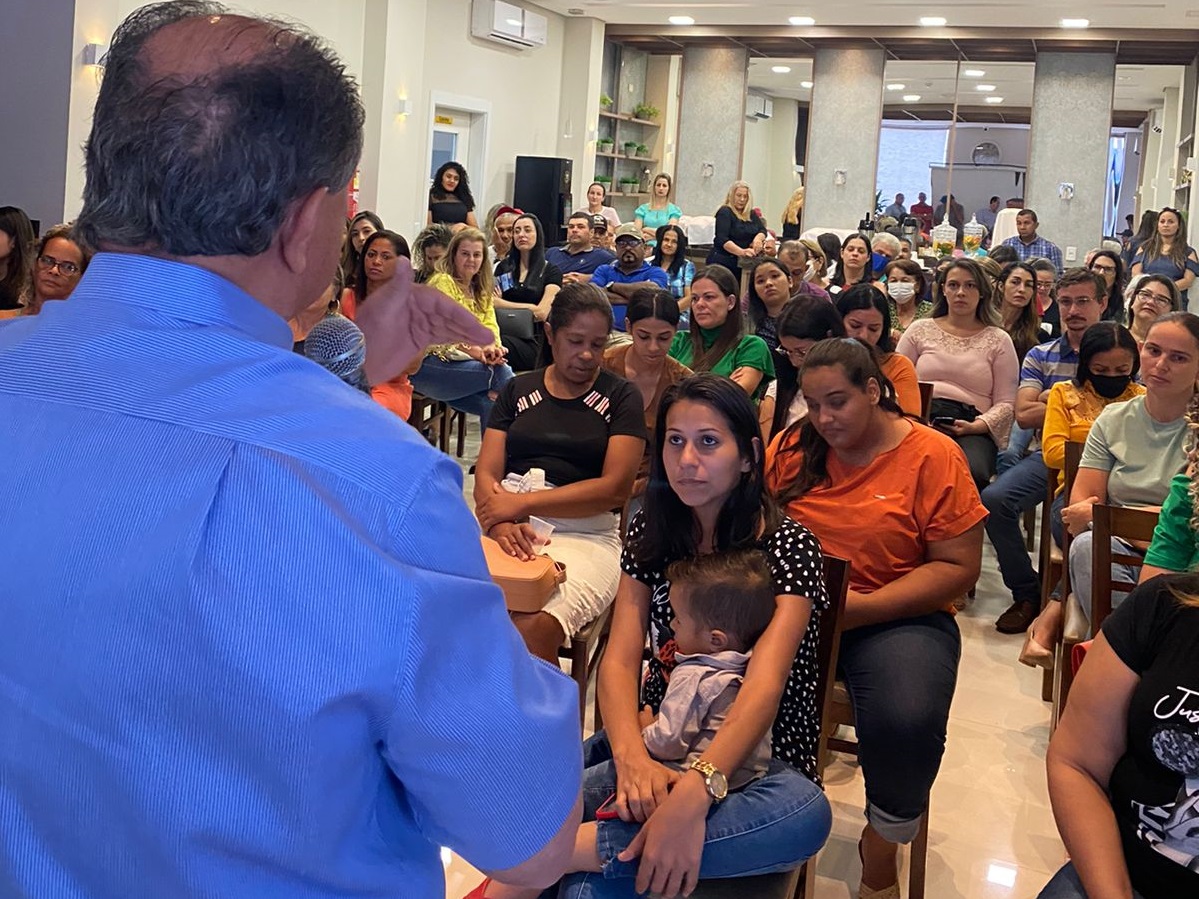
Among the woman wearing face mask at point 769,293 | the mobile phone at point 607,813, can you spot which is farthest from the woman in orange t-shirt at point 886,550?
the woman wearing face mask at point 769,293

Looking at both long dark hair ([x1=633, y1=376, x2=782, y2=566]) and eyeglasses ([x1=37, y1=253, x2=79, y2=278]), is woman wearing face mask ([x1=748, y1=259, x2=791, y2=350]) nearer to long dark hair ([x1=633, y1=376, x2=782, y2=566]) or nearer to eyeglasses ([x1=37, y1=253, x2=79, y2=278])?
eyeglasses ([x1=37, y1=253, x2=79, y2=278])

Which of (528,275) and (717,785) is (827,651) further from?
(528,275)

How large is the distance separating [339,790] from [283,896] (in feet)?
0.26

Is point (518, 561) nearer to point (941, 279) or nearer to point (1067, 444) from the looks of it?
point (1067, 444)

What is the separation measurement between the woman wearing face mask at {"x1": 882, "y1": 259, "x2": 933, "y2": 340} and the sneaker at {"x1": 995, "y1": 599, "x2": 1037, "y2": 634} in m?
1.82

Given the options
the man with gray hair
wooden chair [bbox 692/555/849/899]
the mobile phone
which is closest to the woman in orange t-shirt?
Answer: wooden chair [bbox 692/555/849/899]

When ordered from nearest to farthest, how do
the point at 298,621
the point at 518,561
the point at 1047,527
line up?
the point at 298,621, the point at 518,561, the point at 1047,527

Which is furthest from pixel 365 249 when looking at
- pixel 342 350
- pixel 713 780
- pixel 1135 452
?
pixel 342 350

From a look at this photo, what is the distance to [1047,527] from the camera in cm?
415

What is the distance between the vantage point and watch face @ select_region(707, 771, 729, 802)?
194 centimetres

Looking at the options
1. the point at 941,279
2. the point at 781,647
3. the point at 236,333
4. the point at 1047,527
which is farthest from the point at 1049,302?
the point at 236,333

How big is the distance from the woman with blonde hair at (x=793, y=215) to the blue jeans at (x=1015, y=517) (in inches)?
372

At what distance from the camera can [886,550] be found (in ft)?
8.93

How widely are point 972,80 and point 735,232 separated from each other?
5.09 meters
